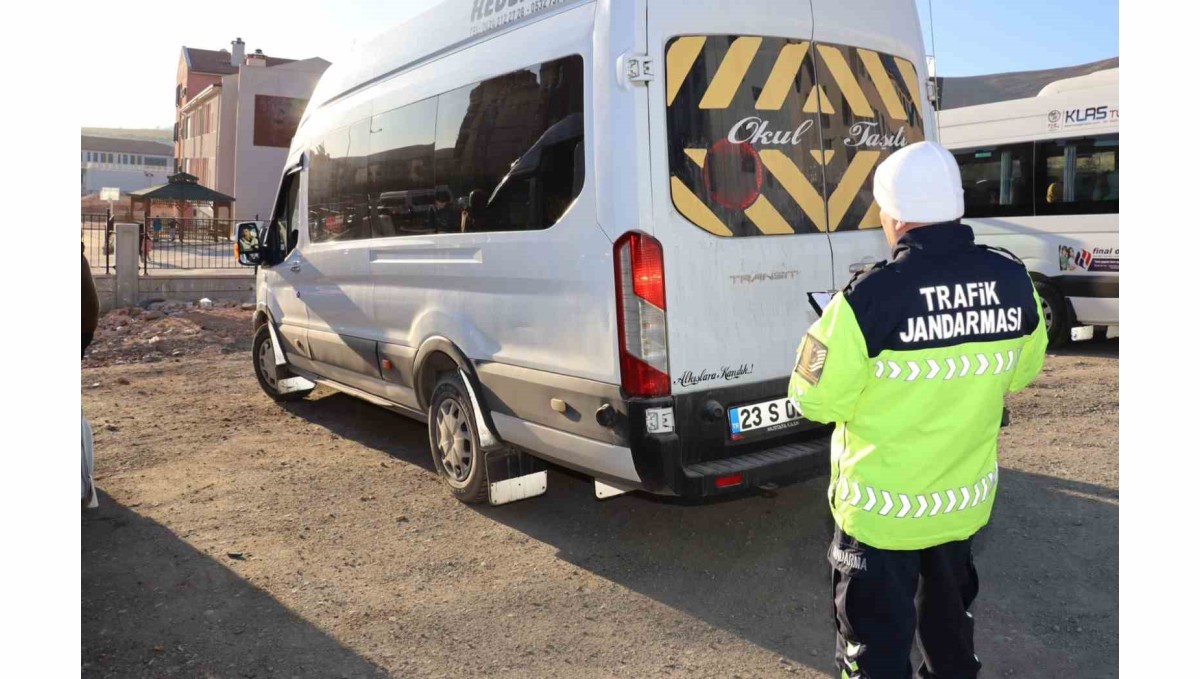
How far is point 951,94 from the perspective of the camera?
93.9ft

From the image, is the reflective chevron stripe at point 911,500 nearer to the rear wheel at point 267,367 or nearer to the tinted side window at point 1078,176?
the rear wheel at point 267,367

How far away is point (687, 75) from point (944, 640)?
100 inches

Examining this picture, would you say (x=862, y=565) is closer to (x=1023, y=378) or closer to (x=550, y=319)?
(x=1023, y=378)

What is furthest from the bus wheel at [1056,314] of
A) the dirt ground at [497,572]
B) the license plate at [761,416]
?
the license plate at [761,416]

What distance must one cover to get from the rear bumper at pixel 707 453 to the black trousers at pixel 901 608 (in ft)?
4.65

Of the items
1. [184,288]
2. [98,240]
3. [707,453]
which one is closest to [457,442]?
[707,453]

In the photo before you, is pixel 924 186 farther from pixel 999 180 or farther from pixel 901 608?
pixel 999 180

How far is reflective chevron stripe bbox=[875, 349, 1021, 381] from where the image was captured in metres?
2.41

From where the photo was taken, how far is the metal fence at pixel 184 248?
19531 millimetres

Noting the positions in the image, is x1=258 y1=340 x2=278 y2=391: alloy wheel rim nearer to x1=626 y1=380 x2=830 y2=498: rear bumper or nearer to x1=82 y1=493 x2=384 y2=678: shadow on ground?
x1=82 y1=493 x2=384 y2=678: shadow on ground

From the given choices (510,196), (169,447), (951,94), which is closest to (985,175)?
(510,196)

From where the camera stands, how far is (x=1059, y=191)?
36.1 ft

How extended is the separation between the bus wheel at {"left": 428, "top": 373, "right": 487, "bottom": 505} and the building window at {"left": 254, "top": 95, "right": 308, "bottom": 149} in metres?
38.7

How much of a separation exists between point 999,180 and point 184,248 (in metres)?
17.1
